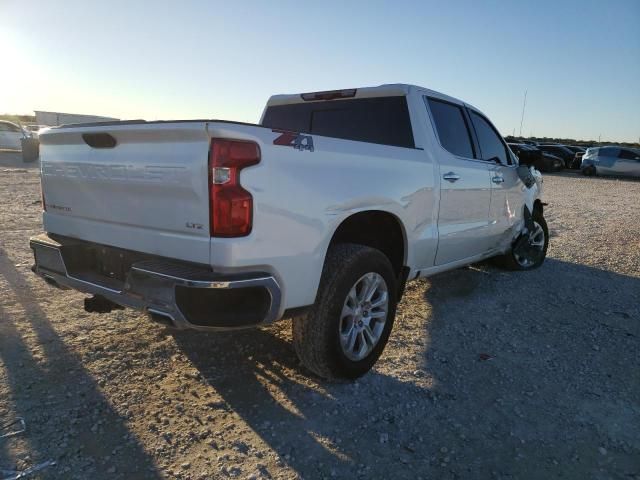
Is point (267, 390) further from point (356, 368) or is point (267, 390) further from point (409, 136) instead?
point (409, 136)

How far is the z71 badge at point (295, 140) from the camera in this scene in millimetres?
2509

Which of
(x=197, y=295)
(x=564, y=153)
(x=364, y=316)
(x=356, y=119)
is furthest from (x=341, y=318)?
(x=564, y=153)

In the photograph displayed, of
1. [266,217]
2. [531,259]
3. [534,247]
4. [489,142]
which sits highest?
[489,142]

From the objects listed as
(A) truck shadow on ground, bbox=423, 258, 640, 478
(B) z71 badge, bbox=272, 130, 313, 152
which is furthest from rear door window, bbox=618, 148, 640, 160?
(B) z71 badge, bbox=272, 130, 313, 152

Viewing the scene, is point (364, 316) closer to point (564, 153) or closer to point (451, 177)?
point (451, 177)

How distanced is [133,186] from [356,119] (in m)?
2.14

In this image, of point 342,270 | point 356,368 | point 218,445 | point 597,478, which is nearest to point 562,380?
point 597,478

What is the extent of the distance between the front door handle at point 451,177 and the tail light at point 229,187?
204cm

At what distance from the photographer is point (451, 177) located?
404cm

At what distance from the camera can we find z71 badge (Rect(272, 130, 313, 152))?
8.23 ft

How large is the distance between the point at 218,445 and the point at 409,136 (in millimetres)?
2616

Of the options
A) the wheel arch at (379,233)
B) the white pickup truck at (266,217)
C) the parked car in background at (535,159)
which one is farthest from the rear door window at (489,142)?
the wheel arch at (379,233)

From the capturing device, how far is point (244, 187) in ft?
7.75

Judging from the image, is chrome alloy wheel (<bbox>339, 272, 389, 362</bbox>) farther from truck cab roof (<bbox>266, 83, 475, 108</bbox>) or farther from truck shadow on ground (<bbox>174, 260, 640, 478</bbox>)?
truck cab roof (<bbox>266, 83, 475, 108</bbox>)
